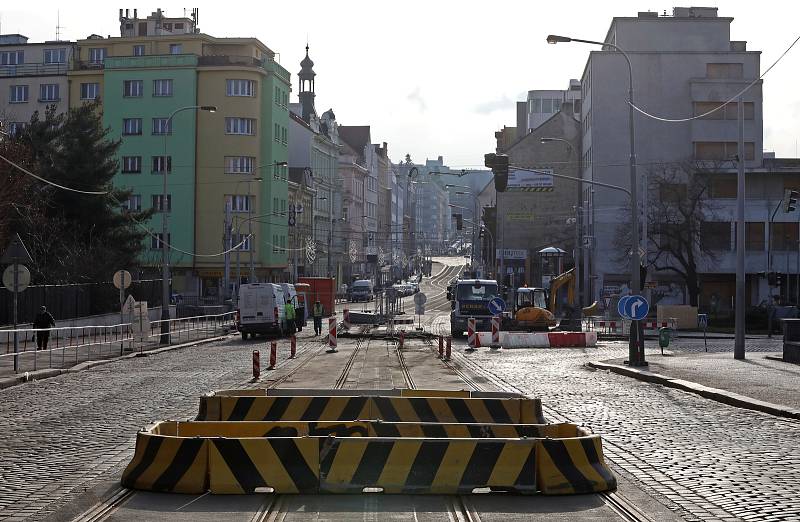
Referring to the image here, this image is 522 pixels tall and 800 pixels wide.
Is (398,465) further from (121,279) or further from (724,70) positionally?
(724,70)

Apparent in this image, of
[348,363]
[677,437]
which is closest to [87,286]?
[348,363]

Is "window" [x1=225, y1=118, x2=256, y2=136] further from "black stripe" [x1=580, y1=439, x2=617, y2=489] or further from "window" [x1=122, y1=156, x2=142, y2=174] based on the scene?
"black stripe" [x1=580, y1=439, x2=617, y2=489]

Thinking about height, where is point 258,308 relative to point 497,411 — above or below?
above

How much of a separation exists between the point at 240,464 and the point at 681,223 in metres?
61.7

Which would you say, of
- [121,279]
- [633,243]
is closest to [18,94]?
[121,279]

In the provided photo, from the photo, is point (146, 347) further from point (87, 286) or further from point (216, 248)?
point (216, 248)

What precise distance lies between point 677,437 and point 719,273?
215ft

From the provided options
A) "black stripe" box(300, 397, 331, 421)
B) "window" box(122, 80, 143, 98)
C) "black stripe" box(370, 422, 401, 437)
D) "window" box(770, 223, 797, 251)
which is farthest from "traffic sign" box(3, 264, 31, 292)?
"window" box(770, 223, 797, 251)

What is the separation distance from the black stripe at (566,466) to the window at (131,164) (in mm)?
78299

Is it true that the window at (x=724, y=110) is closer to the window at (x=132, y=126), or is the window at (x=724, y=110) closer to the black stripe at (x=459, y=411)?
the window at (x=132, y=126)

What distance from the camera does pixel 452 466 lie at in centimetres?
973

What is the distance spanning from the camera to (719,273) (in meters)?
76.9

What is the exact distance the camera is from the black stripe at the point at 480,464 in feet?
31.8

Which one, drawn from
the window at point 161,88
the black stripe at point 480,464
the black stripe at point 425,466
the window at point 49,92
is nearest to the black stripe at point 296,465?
the black stripe at point 425,466
